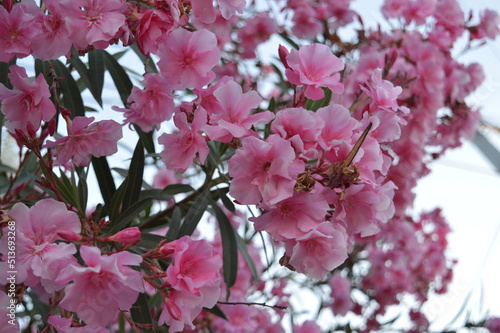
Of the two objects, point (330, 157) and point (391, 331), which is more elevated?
point (330, 157)

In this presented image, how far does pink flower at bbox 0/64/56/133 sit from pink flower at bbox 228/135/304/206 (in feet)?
1.04

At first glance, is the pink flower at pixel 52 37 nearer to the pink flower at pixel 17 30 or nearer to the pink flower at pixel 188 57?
the pink flower at pixel 17 30

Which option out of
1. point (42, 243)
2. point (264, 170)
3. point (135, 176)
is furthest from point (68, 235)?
point (135, 176)

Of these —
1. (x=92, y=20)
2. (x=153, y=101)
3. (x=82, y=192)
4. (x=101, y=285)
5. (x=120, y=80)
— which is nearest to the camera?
(x=101, y=285)

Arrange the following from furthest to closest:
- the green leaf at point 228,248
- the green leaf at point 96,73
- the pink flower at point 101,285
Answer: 1. the green leaf at point 228,248
2. the green leaf at point 96,73
3. the pink flower at point 101,285

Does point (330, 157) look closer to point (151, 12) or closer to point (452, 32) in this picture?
point (151, 12)

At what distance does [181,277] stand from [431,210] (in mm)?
2246

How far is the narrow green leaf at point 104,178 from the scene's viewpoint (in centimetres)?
103

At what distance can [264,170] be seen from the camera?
27.3 inches

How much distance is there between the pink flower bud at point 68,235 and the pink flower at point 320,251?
28 cm

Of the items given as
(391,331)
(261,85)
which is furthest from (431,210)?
(261,85)

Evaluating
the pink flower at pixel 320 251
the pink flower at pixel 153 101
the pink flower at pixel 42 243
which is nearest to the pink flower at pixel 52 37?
the pink flower at pixel 153 101

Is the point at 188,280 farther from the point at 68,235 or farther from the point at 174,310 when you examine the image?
the point at 68,235

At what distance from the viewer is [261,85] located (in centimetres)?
223
